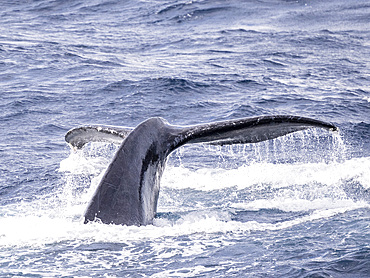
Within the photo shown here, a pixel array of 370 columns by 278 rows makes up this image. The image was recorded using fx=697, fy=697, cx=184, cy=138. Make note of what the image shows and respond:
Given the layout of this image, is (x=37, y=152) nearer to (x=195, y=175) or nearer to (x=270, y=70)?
(x=195, y=175)

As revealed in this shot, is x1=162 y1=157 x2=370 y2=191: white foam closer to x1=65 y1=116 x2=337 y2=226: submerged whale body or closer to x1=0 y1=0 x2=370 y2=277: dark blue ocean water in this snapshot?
x1=0 y1=0 x2=370 y2=277: dark blue ocean water

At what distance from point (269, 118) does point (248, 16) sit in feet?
79.2

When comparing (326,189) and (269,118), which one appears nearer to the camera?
(269,118)

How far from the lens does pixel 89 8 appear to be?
3634 cm

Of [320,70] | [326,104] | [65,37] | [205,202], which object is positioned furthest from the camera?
[65,37]

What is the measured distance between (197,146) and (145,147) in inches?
240

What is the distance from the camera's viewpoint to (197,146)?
14.7 meters

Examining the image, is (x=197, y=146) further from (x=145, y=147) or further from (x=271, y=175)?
(x=145, y=147)

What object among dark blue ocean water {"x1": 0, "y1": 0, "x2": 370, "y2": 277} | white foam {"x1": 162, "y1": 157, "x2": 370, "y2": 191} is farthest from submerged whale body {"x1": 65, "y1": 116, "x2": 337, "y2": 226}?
white foam {"x1": 162, "y1": 157, "x2": 370, "y2": 191}

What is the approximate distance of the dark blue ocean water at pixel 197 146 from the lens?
7.83 metres

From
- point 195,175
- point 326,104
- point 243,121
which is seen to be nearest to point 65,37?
point 326,104

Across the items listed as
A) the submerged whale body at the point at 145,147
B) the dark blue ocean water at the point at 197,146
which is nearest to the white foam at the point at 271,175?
the dark blue ocean water at the point at 197,146

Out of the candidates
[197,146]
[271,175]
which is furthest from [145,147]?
[197,146]

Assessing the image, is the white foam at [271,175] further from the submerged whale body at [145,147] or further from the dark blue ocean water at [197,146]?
the submerged whale body at [145,147]
